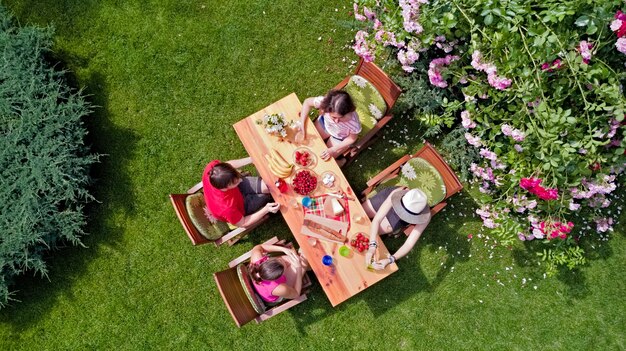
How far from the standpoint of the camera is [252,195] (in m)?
5.14

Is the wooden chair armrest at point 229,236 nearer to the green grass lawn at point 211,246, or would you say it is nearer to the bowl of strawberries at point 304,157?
the green grass lawn at point 211,246

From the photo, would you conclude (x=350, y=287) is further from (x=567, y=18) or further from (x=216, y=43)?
(x=216, y=43)

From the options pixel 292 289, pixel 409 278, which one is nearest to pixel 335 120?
pixel 292 289

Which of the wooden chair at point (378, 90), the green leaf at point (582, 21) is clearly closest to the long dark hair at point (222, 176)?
the wooden chair at point (378, 90)

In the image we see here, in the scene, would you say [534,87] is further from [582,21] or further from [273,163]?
[273,163]

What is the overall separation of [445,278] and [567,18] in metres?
3.34

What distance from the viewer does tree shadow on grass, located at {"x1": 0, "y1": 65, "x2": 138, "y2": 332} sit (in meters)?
5.74

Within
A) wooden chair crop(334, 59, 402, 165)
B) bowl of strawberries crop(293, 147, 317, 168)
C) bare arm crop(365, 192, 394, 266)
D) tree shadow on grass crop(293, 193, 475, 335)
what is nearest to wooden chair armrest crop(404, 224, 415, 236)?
bare arm crop(365, 192, 394, 266)

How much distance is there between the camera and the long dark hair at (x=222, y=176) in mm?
4254

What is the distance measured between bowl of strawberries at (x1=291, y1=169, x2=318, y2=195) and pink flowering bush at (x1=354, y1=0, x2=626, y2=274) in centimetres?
159

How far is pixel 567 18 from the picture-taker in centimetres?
393

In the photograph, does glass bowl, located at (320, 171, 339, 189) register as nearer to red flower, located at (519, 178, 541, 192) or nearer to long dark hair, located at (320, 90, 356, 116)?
long dark hair, located at (320, 90, 356, 116)

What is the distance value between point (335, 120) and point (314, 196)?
87 cm

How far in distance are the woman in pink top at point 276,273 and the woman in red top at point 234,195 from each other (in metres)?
0.43
